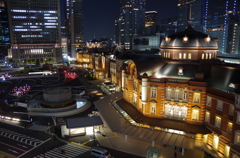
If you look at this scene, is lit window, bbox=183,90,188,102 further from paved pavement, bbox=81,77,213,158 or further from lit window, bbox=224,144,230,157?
lit window, bbox=224,144,230,157

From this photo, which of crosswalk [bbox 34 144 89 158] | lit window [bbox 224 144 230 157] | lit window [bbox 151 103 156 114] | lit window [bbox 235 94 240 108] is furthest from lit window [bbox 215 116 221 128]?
crosswalk [bbox 34 144 89 158]

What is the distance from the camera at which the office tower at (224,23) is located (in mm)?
153375

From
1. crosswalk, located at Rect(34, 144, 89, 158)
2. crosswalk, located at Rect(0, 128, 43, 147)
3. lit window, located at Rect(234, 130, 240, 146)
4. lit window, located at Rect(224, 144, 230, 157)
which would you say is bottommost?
crosswalk, located at Rect(34, 144, 89, 158)

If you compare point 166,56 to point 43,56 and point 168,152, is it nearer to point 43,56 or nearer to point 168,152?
point 168,152

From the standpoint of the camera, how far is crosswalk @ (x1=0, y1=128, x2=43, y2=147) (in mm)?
43250

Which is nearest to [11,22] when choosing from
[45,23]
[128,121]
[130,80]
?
[45,23]

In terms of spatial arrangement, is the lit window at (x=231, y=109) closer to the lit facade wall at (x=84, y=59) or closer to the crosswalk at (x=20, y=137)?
the crosswalk at (x=20, y=137)

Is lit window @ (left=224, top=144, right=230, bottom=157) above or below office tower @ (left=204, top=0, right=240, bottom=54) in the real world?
below

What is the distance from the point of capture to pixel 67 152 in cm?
3934

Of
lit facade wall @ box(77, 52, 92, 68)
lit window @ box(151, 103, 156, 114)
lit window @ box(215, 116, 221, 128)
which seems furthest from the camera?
lit facade wall @ box(77, 52, 92, 68)

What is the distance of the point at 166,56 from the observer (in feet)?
179

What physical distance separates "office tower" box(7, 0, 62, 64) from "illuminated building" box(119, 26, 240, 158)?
140179mm

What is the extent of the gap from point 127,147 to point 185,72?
2110cm

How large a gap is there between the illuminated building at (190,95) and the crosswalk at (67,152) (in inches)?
513
